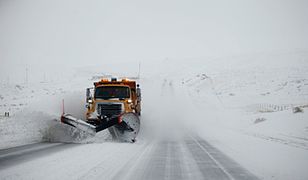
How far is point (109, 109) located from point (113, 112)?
0.23m

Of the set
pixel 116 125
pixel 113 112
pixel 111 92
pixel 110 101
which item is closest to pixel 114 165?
pixel 116 125

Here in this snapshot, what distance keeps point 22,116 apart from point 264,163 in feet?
41.3

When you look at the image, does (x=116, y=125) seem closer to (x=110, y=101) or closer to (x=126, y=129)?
(x=126, y=129)

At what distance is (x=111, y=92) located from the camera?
575 inches

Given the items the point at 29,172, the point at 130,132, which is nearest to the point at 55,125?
the point at 130,132

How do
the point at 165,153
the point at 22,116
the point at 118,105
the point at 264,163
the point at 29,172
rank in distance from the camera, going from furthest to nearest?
Answer: the point at 22,116 < the point at 118,105 < the point at 165,153 < the point at 264,163 < the point at 29,172

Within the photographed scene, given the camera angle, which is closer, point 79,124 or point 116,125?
point 79,124

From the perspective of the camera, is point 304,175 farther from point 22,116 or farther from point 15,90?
point 15,90

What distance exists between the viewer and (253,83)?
186 feet

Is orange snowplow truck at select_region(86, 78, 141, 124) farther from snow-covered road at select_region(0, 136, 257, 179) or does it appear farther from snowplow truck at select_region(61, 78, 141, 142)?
snow-covered road at select_region(0, 136, 257, 179)

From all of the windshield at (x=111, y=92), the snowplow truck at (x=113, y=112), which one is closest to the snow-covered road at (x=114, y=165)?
the snowplow truck at (x=113, y=112)

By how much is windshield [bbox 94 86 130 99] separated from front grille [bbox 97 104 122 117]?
698 millimetres

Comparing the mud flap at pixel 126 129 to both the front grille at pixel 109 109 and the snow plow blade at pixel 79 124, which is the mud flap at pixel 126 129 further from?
the front grille at pixel 109 109

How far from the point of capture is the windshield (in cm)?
1447
